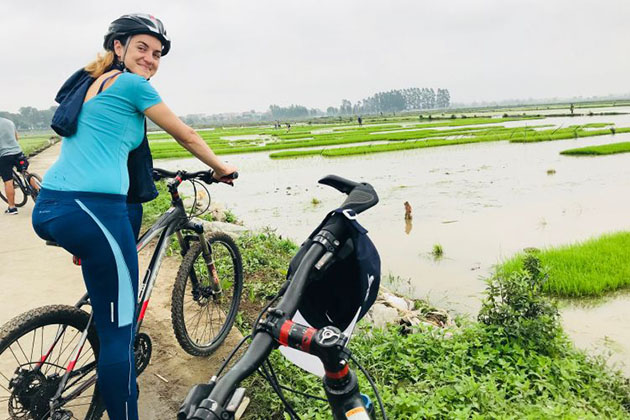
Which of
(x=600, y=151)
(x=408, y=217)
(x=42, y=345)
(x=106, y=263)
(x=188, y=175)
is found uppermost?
(x=188, y=175)

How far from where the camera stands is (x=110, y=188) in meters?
1.86

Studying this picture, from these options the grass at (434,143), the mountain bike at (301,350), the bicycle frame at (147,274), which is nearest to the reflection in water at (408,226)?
the bicycle frame at (147,274)

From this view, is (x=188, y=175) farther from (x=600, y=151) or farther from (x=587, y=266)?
(x=600, y=151)

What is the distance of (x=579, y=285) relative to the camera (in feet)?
15.3

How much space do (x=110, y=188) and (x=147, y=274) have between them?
33.5 inches

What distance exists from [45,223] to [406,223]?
23.3ft

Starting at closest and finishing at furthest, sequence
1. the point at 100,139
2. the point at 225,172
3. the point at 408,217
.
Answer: the point at 100,139
the point at 225,172
the point at 408,217

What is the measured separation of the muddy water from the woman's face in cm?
340

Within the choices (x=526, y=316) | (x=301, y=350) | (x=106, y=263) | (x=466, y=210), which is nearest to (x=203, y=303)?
(x=106, y=263)

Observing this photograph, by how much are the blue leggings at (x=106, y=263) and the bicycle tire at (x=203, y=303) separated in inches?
30.6

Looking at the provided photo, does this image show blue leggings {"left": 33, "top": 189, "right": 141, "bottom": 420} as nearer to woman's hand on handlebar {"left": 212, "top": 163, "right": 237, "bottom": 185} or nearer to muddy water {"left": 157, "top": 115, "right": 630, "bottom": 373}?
woman's hand on handlebar {"left": 212, "top": 163, "right": 237, "bottom": 185}

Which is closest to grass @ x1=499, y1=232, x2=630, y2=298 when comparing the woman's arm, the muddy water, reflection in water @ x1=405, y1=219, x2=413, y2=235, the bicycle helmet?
the muddy water

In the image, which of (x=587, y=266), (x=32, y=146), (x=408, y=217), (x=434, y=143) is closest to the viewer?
(x=587, y=266)

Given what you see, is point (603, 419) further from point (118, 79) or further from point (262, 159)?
point (262, 159)
